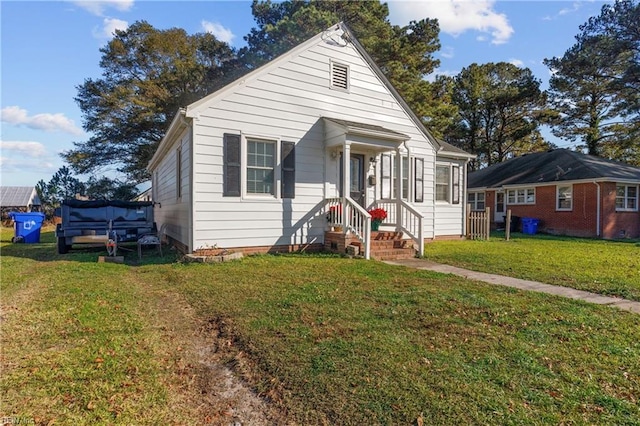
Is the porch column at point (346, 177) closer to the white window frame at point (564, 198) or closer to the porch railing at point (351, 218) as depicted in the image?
the porch railing at point (351, 218)

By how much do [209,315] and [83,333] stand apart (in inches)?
50.8

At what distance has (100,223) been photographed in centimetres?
1000

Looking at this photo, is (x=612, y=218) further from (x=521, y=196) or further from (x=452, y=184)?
(x=452, y=184)

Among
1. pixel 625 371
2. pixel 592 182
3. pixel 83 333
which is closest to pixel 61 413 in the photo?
pixel 83 333

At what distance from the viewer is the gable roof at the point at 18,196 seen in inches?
1358

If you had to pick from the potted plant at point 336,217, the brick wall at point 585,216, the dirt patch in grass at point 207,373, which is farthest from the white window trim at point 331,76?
the brick wall at point 585,216

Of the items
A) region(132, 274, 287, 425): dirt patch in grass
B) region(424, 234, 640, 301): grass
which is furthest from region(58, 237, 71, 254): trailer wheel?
region(424, 234, 640, 301): grass

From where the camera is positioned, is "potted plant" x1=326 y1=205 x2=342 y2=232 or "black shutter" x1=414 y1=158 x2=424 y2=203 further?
"black shutter" x1=414 y1=158 x2=424 y2=203

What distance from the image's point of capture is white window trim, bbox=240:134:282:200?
336 inches

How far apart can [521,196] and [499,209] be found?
1900mm

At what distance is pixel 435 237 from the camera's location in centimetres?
1280

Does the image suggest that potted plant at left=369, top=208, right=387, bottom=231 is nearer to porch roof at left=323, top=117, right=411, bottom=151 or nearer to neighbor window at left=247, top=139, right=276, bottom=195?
porch roof at left=323, top=117, right=411, bottom=151

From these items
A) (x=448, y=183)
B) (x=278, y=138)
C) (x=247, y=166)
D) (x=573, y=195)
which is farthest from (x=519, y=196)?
(x=247, y=166)

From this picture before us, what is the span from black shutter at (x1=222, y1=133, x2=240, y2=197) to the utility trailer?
11.4 ft
